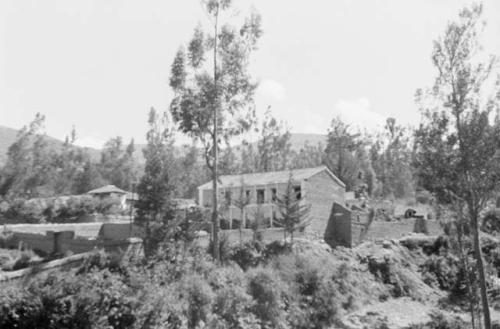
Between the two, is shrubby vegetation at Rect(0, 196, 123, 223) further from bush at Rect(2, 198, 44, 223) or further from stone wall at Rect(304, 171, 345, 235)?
stone wall at Rect(304, 171, 345, 235)

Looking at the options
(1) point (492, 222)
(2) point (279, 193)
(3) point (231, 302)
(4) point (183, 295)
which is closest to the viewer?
(4) point (183, 295)

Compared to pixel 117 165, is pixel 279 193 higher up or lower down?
lower down

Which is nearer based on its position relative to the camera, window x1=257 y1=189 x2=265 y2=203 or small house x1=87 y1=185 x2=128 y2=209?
window x1=257 y1=189 x2=265 y2=203

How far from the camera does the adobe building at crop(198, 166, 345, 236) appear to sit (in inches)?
1244

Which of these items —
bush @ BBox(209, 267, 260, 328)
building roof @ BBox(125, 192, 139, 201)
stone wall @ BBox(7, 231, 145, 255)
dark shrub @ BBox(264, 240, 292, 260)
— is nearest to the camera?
bush @ BBox(209, 267, 260, 328)

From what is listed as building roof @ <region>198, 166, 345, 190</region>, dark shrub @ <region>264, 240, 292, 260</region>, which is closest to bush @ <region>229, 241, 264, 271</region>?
dark shrub @ <region>264, 240, 292, 260</region>

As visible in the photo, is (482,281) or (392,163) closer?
(482,281)

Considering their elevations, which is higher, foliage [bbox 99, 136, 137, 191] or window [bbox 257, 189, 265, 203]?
foliage [bbox 99, 136, 137, 191]

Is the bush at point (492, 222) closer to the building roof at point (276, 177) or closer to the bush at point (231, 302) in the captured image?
the building roof at point (276, 177)

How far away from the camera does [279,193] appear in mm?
34062

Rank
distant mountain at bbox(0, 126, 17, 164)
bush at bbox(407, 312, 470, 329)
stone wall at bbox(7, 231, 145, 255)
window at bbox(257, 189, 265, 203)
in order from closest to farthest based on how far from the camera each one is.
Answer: stone wall at bbox(7, 231, 145, 255) → bush at bbox(407, 312, 470, 329) → window at bbox(257, 189, 265, 203) → distant mountain at bbox(0, 126, 17, 164)

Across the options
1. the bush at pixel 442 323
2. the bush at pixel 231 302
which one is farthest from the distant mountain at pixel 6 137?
the bush at pixel 442 323

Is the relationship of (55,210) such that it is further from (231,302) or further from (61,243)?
(231,302)

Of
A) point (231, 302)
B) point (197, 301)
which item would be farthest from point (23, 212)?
point (231, 302)
